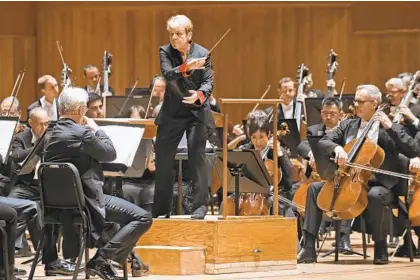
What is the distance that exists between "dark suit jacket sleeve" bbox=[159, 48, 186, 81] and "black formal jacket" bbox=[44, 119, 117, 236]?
801mm

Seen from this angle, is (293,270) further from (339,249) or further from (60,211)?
(60,211)

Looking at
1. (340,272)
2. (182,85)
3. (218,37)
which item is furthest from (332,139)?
(218,37)

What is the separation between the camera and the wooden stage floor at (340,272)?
19.9 ft

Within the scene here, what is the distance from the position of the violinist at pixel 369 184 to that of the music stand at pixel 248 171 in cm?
51

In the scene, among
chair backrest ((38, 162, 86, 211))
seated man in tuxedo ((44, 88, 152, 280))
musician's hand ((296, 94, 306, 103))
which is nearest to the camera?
chair backrest ((38, 162, 86, 211))

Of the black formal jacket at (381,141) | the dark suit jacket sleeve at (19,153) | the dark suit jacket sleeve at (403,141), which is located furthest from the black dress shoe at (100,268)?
the dark suit jacket sleeve at (403,141)

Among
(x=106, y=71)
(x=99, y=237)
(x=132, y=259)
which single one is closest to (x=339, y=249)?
(x=132, y=259)

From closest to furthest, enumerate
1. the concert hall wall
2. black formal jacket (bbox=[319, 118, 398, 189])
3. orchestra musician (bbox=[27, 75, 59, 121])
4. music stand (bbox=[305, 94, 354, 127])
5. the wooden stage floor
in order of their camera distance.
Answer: the wooden stage floor → black formal jacket (bbox=[319, 118, 398, 189]) → music stand (bbox=[305, 94, 354, 127]) → orchestra musician (bbox=[27, 75, 59, 121]) → the concert hall wall

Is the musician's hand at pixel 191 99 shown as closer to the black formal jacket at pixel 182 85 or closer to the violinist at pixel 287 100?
the black formal jacket at pixel 182 85

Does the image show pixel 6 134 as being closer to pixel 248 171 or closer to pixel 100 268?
pixel 100 268

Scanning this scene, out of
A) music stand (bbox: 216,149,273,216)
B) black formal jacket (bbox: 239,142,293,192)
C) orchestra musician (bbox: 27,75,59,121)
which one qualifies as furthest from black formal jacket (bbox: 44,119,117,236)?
orchestra musician (bbox: 27,75,59,121)

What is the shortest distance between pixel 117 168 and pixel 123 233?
0.45m

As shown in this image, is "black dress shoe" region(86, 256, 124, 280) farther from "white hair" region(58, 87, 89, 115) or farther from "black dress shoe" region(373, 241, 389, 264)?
"black dress shoe" region(373, 241, 389, 264)

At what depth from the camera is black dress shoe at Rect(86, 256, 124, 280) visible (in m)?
5.58
